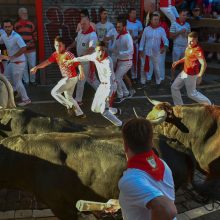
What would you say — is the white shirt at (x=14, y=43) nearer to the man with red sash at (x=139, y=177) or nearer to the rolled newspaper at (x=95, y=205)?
the rolled newspaper at (x=95, y=205)

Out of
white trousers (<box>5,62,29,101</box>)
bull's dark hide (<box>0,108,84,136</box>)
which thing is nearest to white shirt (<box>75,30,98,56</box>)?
white trousers (<box>5,62,29,101</box>)

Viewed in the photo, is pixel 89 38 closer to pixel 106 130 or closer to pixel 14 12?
pixel 14 12

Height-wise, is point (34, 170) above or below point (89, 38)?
below

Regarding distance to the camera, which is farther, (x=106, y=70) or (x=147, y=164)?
(x=106, y=70)

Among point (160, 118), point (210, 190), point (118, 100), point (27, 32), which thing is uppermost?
point (27, 32)

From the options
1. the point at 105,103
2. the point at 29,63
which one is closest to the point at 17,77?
the point at 29,63

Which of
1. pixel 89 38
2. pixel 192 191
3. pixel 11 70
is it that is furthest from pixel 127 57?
pixel 192 191

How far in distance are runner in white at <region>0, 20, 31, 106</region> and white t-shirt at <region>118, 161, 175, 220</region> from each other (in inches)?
293

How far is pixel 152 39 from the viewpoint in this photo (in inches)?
452

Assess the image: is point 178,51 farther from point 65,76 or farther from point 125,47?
point 65,76

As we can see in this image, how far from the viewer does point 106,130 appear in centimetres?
545

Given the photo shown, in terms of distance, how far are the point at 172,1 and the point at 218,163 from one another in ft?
28.9

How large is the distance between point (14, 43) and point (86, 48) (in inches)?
71.0

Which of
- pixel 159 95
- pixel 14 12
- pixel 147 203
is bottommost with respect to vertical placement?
pixel 159 95
